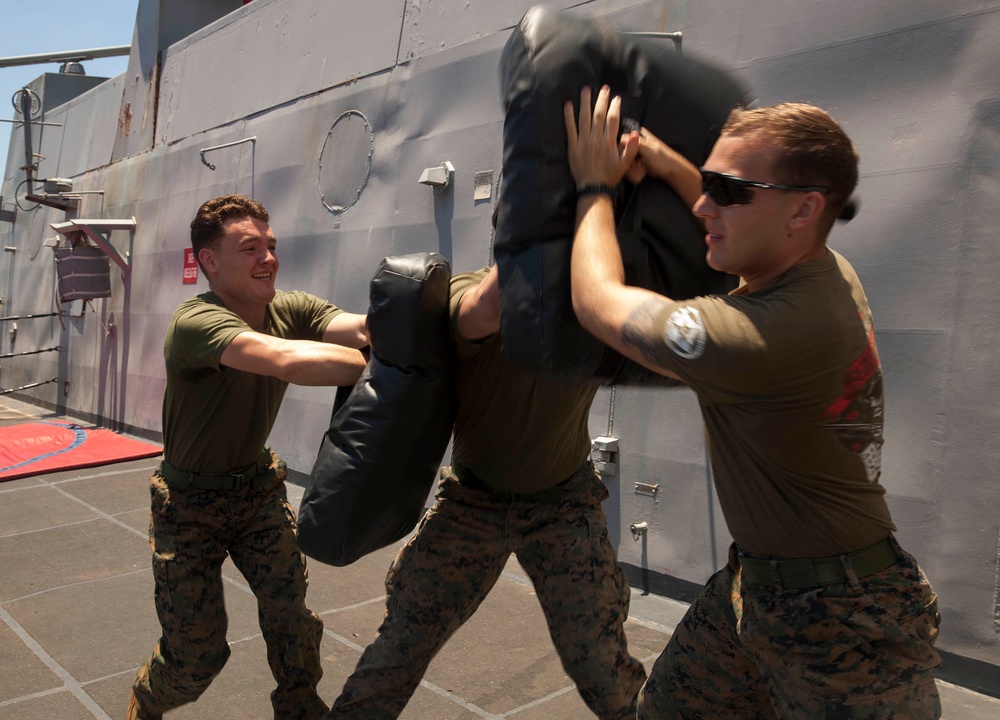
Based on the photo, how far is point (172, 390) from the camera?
302 cm

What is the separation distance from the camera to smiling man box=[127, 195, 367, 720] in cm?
285

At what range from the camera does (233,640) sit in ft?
13.7

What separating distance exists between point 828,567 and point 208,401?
204 centimetres

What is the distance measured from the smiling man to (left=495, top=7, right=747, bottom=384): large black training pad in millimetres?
1114

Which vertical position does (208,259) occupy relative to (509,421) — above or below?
above

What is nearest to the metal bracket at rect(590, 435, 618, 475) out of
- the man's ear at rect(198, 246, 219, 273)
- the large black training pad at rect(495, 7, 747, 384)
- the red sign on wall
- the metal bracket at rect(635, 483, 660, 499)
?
the metal bracket at rect(635, 483, 660, 499)

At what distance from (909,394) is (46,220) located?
1314 cm

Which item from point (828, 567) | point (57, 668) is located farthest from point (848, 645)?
point (57, 668)

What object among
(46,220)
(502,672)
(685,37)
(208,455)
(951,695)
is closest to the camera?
(208,455)

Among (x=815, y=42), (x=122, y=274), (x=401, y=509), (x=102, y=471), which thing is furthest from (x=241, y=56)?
(x=401, y=509)

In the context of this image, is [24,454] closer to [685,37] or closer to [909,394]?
[685,37]

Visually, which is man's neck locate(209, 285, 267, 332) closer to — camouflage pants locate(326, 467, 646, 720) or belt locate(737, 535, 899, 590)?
camouflage pants locate(326, 467, 646, 720)

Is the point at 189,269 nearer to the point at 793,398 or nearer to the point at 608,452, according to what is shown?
the point at 608,452

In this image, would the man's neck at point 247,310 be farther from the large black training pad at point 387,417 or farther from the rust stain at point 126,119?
the rust stain at point 126,119
